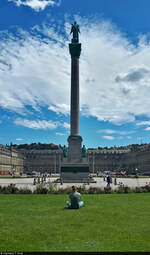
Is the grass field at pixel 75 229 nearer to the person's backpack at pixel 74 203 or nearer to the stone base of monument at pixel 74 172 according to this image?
the person's backpack at pixel 74 203

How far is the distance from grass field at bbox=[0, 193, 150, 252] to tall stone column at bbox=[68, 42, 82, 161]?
48035mm

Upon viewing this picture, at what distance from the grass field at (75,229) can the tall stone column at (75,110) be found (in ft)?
158

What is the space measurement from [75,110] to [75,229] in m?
57.8

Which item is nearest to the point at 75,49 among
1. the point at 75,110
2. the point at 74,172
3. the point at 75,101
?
the point at 75,101

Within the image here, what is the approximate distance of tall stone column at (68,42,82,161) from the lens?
68.4m

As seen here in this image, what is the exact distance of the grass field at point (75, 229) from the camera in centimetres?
1078

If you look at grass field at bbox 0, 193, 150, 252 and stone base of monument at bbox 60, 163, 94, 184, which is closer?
grass field at bbox 0, 193, 150, 252

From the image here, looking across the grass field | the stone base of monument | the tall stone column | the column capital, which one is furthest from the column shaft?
the grass field

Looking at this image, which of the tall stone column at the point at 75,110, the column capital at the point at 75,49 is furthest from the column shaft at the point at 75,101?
the column capital at the point at 75,49

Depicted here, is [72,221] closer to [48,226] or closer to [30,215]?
[48,226]

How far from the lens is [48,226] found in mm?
14195

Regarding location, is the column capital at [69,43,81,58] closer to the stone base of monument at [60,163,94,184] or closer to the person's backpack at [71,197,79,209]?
the stone base of monument at [60,163,94,184]

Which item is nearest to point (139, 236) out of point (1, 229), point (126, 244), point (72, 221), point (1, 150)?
point (126, 244)

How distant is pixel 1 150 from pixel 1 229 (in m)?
149
